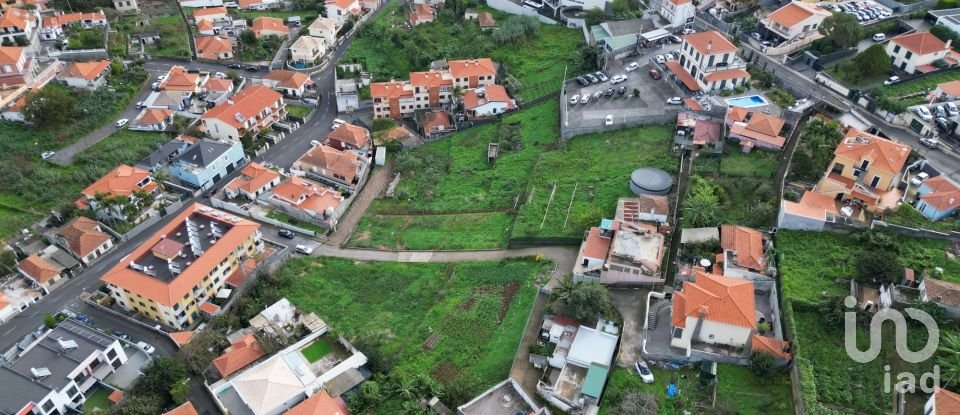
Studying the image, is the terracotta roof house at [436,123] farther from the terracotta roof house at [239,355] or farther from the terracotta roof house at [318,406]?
the terracotta roof house at [318,406]

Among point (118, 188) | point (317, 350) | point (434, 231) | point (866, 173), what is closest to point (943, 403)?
point (866, 173)

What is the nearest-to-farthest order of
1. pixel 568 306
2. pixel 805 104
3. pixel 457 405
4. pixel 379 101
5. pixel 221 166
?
1. pixel 457 405
2. pixel 568 306
3. pixel 805 104
4. pixel 221 166
5. pixel 379 101

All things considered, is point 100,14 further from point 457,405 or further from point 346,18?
point 457,405

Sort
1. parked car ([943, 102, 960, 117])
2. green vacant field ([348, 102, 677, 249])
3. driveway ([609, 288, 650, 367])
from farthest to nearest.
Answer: green vacant field ([348, 102, 677, 249]) → parked car ([943, 102, 960, 117]) → driveway ([609, 288, 650, 367])

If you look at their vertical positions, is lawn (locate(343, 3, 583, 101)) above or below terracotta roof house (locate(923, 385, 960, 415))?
below

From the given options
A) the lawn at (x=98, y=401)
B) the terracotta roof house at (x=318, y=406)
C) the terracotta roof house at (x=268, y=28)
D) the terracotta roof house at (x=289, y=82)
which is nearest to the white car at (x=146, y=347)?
the lawn at (x=98, y=401)

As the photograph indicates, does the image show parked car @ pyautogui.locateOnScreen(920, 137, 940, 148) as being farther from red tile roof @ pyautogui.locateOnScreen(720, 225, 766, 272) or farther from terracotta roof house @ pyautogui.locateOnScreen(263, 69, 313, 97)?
terracotta roof house @ pyautogui.locateOnScreen(263, 69, 313, 97)

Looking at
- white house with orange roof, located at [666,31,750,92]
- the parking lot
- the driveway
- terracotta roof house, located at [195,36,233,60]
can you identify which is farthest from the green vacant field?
terracotta roof house, located at [195,36,233,60]

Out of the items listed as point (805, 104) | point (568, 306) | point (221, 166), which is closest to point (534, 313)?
point (568, 306)
